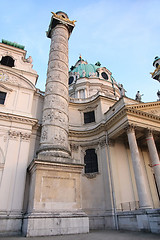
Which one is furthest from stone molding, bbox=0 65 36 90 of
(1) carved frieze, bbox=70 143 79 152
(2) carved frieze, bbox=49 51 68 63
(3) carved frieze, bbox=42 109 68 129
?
(1) carved frieze, bbox=70 143 79 152

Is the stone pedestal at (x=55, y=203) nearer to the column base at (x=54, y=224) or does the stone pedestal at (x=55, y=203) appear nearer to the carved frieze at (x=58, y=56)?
the column base at (x=54, y=224)

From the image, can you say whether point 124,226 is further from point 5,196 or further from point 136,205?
point 5,196

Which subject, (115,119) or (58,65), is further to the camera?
(115,119)

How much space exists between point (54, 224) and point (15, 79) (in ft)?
41.3

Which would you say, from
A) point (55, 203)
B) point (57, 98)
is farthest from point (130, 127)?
point (55, 203)

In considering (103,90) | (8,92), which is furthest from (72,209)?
(103,90)

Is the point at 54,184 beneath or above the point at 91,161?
beneath

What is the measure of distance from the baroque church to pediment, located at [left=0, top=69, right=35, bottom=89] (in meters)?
0.09

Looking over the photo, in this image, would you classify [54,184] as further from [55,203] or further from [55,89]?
[55,89]

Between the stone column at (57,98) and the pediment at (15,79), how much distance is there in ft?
9.58

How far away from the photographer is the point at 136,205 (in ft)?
41.3

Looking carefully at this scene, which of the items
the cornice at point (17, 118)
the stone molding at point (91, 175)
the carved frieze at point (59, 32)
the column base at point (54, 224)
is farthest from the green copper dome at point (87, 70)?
the column base at point (54, 224)

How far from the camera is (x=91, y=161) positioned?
15.5 m

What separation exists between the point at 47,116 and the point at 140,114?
7.35 meters
